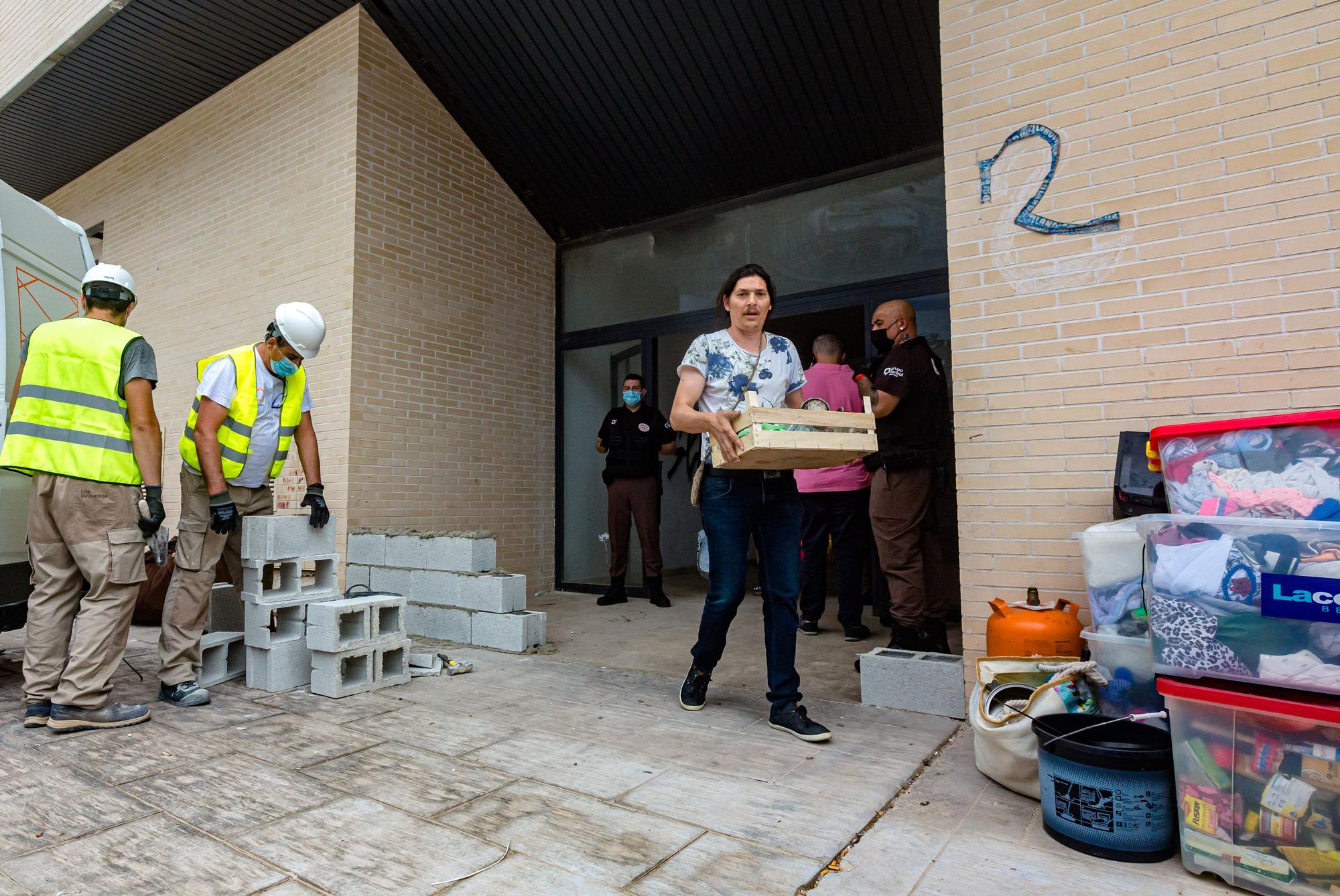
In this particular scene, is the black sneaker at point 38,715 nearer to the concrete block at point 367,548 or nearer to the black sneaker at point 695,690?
the concrete block at point 367,548

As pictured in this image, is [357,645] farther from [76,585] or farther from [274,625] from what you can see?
[76,585]

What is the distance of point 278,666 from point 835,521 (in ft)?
10.8

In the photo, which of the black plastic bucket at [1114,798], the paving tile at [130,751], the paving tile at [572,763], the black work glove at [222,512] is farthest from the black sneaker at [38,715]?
the black plastic bucket at [1114,798]

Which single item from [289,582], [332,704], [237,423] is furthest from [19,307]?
[332,704]

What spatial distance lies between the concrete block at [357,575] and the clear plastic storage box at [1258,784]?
16.2ft

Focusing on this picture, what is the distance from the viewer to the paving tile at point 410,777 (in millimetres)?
2330

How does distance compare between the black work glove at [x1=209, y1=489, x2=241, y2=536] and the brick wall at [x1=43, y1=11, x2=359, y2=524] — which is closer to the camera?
the black work glove at [x1=209, y1=489, x2=241, y2=536]

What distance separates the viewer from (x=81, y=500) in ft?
10.3

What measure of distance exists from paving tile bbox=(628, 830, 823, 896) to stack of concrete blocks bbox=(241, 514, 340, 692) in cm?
256

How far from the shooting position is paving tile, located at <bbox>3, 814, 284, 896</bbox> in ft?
5.99

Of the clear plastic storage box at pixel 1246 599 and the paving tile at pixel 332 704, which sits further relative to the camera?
the paving tile at pixel 332 704

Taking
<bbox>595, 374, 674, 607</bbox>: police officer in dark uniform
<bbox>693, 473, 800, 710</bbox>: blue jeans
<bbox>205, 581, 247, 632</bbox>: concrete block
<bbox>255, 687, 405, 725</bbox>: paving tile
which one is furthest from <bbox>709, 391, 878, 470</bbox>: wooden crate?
<bbox>595, 374, 674, 607</bbox>: police officer in dark uniform

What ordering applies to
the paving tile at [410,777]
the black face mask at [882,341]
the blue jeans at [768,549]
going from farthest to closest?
1. the black face mask at [882,341]
2. the blue jeans at [768,549]
3. the paving tile at [410,777]

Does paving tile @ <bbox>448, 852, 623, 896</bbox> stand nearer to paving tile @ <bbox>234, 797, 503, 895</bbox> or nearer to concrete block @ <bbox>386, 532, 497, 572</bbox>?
paving tile @ <bbox>234, 797, 503, 895</bbox>
